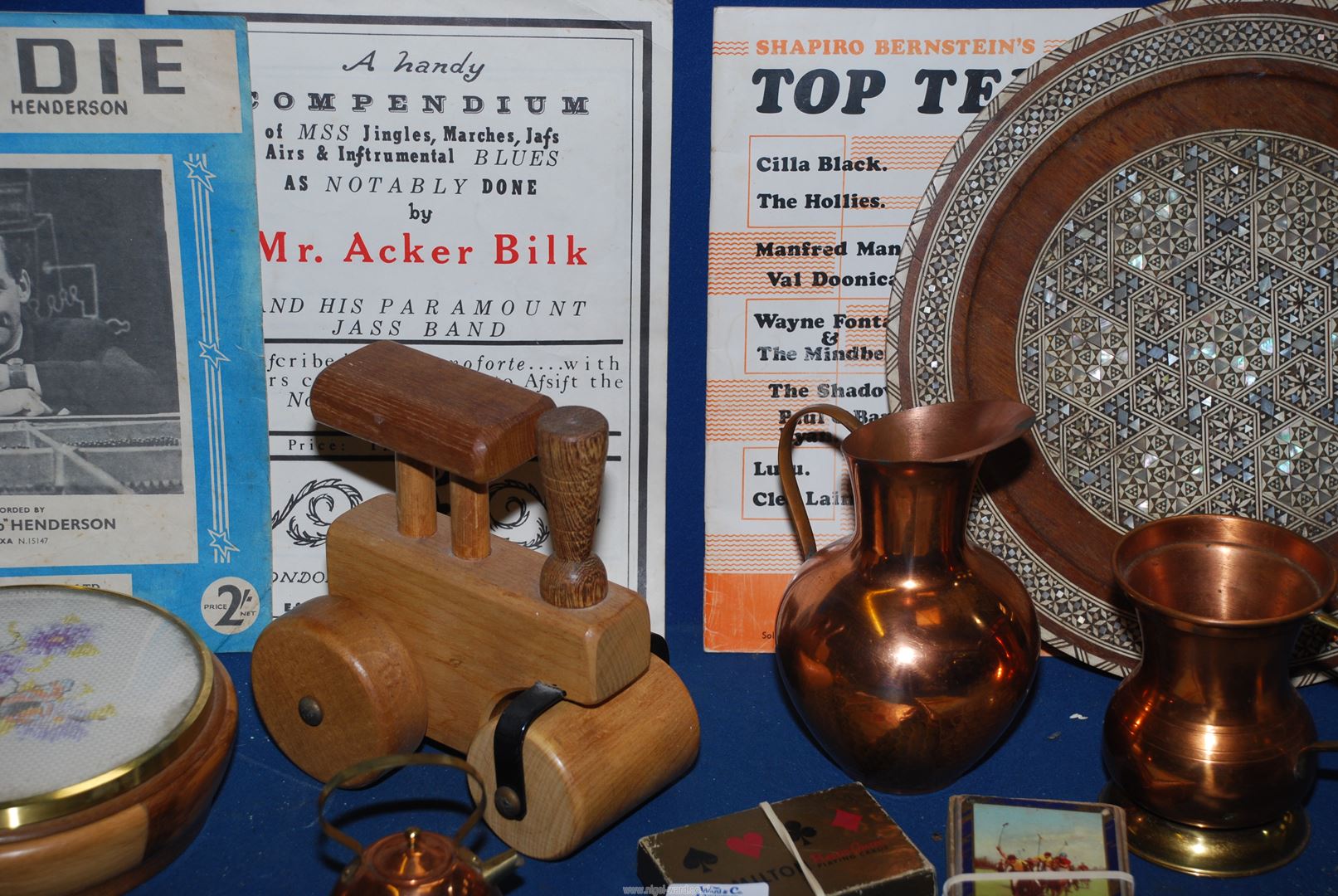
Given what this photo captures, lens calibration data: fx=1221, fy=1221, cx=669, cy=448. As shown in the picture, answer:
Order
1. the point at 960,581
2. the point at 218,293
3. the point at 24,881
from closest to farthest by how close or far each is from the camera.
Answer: the point at 24,881 < the point at 960,581 < the point at 218,293

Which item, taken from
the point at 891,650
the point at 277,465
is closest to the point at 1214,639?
the point at 891,650

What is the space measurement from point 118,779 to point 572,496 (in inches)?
10.7

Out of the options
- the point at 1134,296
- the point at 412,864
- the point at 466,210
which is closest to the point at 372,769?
the point at 412,864

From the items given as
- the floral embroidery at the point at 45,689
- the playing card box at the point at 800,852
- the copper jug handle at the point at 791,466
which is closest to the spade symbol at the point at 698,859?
the playing card box at the point at 800,852

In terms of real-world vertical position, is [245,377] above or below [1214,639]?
above

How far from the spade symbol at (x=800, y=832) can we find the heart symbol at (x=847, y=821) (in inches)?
0.6

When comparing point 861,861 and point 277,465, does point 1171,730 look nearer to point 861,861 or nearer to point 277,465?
point 861,861

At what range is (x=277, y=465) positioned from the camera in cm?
86

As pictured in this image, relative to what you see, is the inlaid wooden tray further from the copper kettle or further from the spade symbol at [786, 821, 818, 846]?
the copper kettle

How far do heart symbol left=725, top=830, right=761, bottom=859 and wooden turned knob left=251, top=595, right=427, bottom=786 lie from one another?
0.20 metres

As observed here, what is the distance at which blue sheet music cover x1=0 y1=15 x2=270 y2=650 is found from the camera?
0.77 m

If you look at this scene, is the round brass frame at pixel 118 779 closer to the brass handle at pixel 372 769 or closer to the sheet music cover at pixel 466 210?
the brass handle at pixel 372 769

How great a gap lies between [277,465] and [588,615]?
30 centimetres

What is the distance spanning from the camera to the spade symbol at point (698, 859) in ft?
2.13
